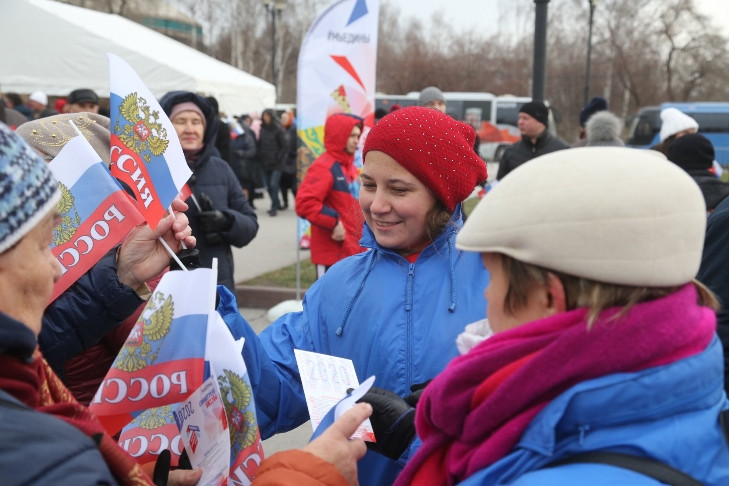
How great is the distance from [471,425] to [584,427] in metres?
0.19

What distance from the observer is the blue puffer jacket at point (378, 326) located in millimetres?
2059

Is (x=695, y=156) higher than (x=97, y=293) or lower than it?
higher

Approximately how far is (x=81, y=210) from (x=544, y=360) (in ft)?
4.43

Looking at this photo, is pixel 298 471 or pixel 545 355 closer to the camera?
pixel 545 355

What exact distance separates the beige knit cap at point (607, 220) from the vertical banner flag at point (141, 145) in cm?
116

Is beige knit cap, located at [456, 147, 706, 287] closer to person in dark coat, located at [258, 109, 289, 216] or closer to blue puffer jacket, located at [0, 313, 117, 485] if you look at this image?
blue puffer jacket, located at [0, 313, 117, 485]

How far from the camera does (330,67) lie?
6922 mm

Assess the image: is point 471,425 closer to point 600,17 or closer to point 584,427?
point 584,427

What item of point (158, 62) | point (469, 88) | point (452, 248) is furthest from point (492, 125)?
point (452, 248)

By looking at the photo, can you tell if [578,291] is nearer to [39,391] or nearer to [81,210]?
[39,391]

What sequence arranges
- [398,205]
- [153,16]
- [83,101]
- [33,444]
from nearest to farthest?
[33,444] < [398,205] < [83,101] < [153,16]

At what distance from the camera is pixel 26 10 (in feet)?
45.3

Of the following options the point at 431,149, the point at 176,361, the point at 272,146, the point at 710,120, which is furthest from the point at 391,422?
the point at 710,120

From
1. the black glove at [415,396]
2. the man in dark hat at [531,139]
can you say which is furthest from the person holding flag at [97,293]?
the man in dark hat at [531,139]
